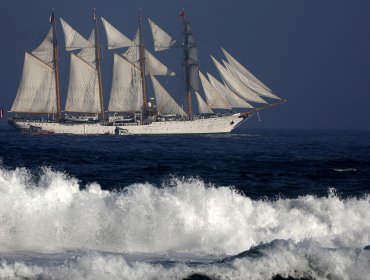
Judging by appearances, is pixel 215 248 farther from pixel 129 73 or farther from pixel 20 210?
pixel 129 73

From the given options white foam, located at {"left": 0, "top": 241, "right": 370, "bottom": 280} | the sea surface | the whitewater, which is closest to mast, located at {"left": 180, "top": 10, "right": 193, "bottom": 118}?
the sea surface

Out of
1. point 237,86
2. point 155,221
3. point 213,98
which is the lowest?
point 155,221

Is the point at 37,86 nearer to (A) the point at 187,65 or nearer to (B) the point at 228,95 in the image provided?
(A) the point at 187,65

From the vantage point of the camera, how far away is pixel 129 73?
399 ft

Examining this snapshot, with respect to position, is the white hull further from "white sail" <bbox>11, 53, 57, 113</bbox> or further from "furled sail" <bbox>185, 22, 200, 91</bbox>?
"furled sail" <bbox>185, 22, 200, 91</bbox>

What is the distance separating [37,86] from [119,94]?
15.7 meters

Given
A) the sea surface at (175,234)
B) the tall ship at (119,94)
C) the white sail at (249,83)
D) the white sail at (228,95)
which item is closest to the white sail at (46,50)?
the tall ship at (119,94)

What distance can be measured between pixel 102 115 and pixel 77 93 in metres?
9.69

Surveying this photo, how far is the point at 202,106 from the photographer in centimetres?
12106

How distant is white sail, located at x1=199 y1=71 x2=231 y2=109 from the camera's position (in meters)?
116

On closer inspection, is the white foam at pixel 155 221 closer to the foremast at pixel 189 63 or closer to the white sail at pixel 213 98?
the white sail at pixel 213 98

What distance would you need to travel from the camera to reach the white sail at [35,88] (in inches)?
4513

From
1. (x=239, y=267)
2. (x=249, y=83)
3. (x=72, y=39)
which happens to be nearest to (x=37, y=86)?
(x=72, y=39)

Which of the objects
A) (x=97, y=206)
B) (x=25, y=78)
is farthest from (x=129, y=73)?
(x=97, y=206)
